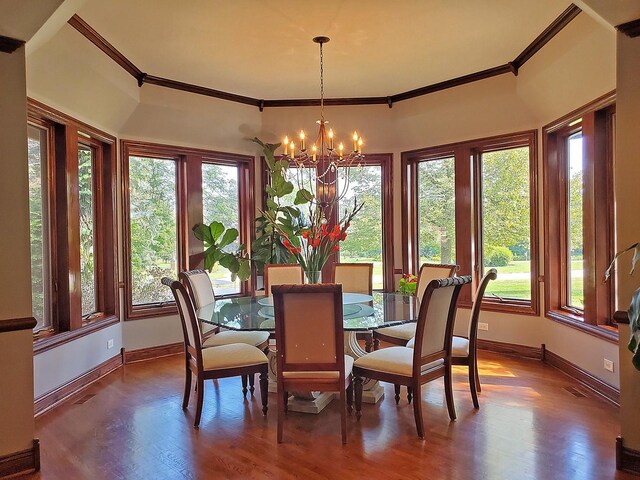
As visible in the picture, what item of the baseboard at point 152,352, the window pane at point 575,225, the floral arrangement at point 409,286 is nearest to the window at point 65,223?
the baseboard at point 152,352

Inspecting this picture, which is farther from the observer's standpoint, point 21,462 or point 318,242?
point 318,242

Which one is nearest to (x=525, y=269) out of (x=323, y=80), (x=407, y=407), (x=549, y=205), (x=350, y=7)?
(x=549, y=205)

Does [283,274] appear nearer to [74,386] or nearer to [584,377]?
[74,386]

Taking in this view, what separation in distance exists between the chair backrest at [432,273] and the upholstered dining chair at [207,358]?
64.1 inches

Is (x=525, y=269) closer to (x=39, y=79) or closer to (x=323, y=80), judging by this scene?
(x=323, y=80)

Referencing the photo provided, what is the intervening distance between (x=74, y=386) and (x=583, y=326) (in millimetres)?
4323

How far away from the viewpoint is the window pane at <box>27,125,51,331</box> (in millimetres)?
3686

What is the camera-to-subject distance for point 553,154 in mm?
4527

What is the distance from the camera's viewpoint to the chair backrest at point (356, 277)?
4.66m

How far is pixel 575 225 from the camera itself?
4.32m

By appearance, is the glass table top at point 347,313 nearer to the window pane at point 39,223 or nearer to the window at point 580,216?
the window pane at point 39,223

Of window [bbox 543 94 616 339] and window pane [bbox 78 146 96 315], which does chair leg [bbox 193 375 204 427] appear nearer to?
window pane [bbox 78 146 96 315]

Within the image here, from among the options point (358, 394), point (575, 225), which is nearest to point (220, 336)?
point (358, 394)

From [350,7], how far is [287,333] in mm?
2257
